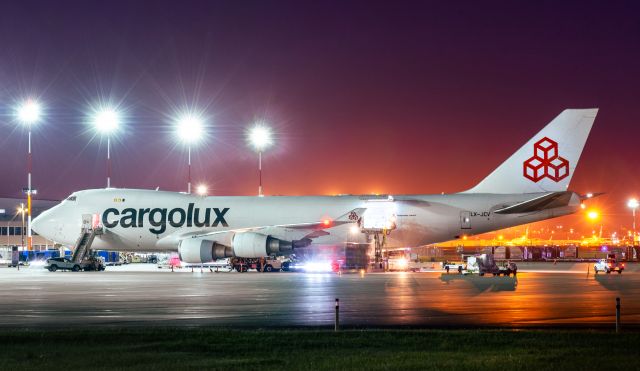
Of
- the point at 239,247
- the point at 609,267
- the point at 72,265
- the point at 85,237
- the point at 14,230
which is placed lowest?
the point at 609,267

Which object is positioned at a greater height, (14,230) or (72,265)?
(14,230)

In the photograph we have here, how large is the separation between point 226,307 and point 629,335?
13.2 metres

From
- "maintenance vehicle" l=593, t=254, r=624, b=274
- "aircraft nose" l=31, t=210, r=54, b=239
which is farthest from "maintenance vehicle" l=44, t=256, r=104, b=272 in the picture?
"maintenance vehicle" l=593, t=254, r=624, b=274

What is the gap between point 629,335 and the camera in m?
18.2

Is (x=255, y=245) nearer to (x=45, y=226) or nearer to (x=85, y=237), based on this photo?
(x=85, y=237)

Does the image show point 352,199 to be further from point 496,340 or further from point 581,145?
point 496,340

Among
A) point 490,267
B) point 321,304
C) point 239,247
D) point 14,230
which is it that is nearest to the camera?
point 321,304

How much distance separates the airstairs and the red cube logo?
99.5 feet

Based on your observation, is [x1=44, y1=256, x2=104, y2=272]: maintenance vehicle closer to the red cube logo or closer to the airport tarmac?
the airport tarmac

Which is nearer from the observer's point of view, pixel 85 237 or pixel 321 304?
pixel 321 304

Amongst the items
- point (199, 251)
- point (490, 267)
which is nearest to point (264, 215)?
point (199, 251)

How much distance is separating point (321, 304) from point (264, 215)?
30135 millimetres

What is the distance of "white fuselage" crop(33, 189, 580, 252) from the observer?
54688mm

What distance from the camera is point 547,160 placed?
54.9 m
